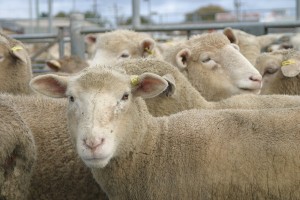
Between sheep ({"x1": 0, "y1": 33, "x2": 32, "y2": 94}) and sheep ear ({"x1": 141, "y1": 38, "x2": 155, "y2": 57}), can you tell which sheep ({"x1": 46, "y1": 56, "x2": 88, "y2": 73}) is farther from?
sheep ({"x1": 0, "y1": 33, "x2": 32, "y2": 94})

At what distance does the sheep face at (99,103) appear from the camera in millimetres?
2986

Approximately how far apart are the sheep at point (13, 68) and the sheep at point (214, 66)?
5.02 ft

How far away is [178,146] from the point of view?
3.46 m

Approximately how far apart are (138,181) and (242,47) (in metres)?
3.45

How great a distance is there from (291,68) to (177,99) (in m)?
1.37

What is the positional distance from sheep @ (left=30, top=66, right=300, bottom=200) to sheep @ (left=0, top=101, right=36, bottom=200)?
0.27 metres

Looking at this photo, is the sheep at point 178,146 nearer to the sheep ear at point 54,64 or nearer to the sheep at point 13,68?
the sheep at point 13,68

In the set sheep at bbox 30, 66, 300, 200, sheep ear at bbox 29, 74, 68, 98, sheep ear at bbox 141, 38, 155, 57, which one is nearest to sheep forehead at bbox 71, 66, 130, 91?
sheep at bbox 30, 66, 300, 200

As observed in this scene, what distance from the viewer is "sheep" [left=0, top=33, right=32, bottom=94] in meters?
5.54

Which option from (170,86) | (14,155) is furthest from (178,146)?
(14,155)

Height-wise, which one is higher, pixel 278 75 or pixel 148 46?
pixel 148 46

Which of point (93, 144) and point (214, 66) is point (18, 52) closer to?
point (214, 66)

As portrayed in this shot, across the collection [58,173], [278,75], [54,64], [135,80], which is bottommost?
[58,173]

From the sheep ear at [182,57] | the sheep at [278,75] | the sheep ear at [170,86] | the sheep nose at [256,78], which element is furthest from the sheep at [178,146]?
the sheep at [278,75]
